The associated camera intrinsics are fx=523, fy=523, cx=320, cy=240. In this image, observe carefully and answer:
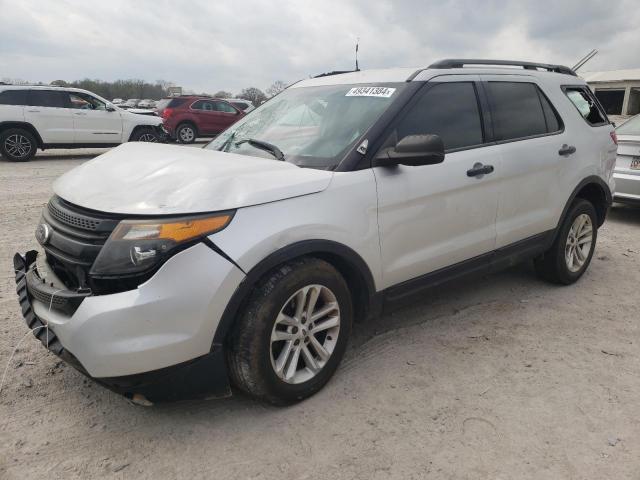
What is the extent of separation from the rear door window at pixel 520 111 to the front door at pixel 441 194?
21 centimetres

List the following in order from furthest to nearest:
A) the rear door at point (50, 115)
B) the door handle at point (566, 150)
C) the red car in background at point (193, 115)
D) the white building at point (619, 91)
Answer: the white building at point (619, 91)
the red car in background at point (193, 115)
the rear door at point (50, 115)
the door handle at point (566, 150)

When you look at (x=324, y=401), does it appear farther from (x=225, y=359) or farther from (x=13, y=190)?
(x=13, y=190)

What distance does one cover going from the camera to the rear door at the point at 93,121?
13.2 m

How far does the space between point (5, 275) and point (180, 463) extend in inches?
120

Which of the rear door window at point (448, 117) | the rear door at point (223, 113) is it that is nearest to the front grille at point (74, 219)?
the rear door window at point (448, 117)

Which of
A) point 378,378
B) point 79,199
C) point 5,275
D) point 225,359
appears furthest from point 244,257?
point 5,275

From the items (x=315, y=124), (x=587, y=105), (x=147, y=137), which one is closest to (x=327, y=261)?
(x=315, y=124)

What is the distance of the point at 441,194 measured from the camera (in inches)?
130

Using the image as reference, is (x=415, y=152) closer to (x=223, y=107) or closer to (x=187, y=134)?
(x=187, y=134)

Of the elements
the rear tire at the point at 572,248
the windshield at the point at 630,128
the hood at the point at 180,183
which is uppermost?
the hood at the point at 180,183

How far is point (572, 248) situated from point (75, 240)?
407 centimetres

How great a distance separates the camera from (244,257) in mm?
2424

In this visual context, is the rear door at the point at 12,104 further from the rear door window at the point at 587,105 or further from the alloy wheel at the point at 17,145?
the rear door window at the point at 587,105

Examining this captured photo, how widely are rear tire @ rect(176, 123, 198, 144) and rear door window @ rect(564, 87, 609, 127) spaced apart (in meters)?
14.9
